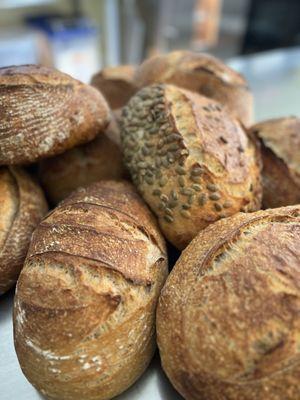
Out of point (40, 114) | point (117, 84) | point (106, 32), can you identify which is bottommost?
point (106, 32)

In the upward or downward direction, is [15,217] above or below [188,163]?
below

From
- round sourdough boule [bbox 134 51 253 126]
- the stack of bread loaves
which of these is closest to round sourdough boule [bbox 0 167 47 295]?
the stack of bread loaves

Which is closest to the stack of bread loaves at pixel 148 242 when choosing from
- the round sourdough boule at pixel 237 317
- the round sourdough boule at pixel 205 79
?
the round sourdough boule at pixel 237 317

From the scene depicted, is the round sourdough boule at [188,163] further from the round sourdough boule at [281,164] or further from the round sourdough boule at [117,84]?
the round sourdough boule at [117,84]


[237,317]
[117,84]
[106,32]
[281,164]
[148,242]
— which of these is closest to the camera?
[237,317]

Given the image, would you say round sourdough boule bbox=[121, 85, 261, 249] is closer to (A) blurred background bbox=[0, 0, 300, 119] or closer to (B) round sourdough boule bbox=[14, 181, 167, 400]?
(B) round sourdough boule bbox=[14, 181, 167, 400]

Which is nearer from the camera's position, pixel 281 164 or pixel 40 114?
pixel 40 114

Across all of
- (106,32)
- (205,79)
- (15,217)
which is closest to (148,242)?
(15,217)

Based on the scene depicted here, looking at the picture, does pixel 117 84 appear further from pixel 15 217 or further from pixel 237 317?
pixel 237 317
